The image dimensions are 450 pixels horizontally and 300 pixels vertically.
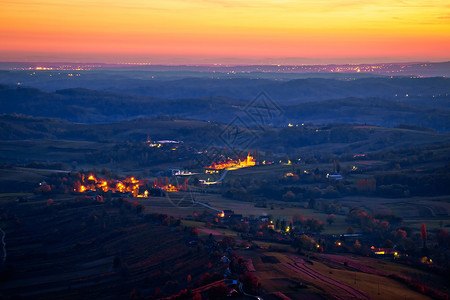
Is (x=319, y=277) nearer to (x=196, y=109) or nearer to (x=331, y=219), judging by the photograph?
(x=331, y=219)

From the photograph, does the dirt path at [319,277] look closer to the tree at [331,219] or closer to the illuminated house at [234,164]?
the tree at [331,219]

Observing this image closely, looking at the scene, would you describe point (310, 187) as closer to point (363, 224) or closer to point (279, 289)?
point (363, 224)

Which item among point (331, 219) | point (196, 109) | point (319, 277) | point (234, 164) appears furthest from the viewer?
point (196, 109)

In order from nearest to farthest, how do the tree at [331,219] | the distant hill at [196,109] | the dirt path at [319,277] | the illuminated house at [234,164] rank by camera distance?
the dirt path at [319,277]
the tree at [331,219]
the illuminated house at [234,164]
the distant hill at [196,109]

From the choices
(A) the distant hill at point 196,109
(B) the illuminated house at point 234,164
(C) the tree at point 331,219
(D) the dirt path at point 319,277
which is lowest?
(A) the distant hill at point 196,109

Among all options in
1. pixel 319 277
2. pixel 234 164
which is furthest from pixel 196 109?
pixel 319 277

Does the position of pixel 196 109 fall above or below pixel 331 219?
below

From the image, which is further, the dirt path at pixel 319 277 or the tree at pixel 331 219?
the tree at pixel 331 219

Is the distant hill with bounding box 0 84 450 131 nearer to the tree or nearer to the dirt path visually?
the tree

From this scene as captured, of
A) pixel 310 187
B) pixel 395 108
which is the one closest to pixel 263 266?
pixel 310 187

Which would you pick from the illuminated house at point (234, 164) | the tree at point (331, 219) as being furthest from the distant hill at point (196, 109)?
the tree at point (331, 219)

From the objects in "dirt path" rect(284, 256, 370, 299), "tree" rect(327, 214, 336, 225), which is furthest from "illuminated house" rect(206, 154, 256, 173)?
"dirt path" rect(284, 256, 370, 299)
